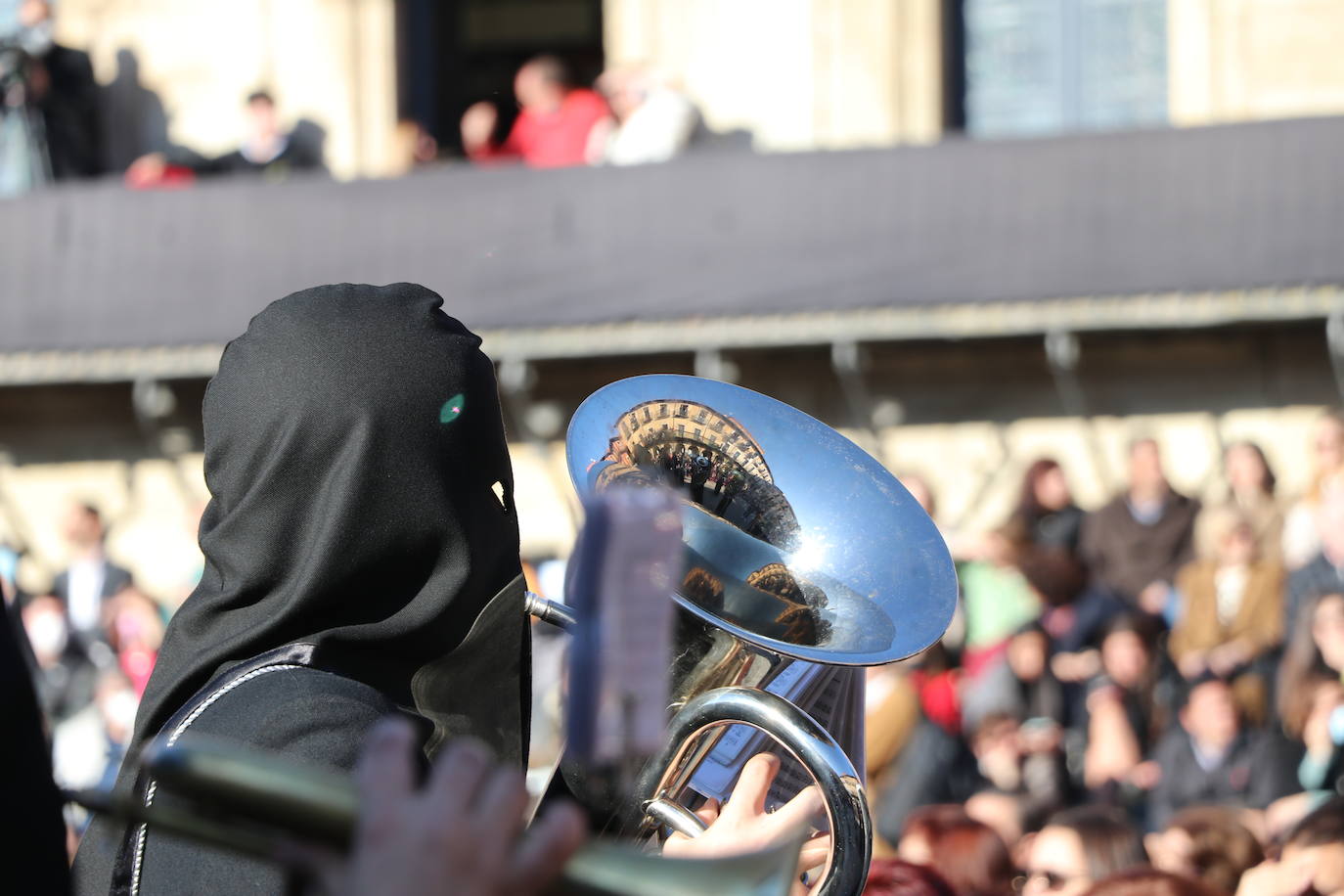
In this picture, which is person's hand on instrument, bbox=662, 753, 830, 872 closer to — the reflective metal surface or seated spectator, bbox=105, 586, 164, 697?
the reflective metal surface

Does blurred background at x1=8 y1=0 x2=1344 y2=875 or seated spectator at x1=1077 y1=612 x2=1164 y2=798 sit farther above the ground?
blurred background at x1=8 y1=0 x2=1344 y2=875

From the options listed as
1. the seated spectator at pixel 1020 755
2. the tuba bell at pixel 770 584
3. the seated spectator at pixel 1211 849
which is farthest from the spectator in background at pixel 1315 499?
the tuba bell at pixel 770 584

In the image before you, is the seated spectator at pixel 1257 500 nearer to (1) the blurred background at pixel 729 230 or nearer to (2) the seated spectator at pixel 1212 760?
(1) the blurred background at pixel 729 230

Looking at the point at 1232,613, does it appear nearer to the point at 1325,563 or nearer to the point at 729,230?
the point at 1325,563

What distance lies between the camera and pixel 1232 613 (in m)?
6.74

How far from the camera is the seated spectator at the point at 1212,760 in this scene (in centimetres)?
586

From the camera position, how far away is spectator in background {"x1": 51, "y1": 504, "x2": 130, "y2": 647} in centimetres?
906

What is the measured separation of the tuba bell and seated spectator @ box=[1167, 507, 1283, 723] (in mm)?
3965

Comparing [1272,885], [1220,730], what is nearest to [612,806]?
[1272,885]

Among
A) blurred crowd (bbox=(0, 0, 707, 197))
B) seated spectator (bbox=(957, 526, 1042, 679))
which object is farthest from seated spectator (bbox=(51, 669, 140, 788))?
blurred crowd (bbox=(0, 0, 707, 197))

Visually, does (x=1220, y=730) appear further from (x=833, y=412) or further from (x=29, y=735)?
(x=29, y=735)

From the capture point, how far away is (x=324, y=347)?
2.01 m

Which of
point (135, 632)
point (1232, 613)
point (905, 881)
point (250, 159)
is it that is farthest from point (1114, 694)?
point (250, 159)

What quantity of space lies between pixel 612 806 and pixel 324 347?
612 mm
